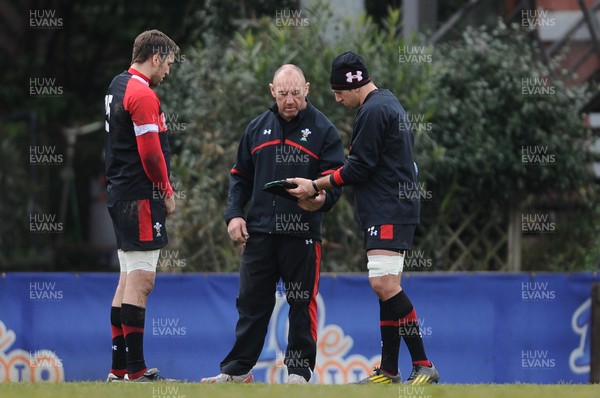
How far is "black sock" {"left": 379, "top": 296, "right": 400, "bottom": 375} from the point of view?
28.3 feet

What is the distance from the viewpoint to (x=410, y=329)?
28.2ft

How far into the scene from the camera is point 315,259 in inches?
355

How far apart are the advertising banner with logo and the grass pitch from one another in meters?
3.37

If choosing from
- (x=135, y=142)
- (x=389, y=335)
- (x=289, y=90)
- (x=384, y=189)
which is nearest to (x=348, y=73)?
(x=289, y=90)

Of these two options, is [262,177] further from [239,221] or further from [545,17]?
[545,17]

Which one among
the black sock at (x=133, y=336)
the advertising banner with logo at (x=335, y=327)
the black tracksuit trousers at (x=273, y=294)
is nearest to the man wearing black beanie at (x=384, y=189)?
the black tracksuit trousers at (x=273, y=294)

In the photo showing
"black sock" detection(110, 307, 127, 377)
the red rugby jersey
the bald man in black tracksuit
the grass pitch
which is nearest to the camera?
the grass pitch

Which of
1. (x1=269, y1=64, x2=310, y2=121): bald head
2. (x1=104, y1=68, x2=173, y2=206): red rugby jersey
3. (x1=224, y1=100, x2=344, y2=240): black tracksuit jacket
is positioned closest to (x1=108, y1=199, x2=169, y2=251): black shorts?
(x1=104, y1=68, x2=173, y2=206): red rugby jersey

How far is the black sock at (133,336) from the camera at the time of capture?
8.66m

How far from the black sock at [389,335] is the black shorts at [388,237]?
352mm

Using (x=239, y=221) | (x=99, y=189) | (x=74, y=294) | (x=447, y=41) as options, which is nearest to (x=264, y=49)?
(x=447, y=41)

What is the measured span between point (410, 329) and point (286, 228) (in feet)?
3.51

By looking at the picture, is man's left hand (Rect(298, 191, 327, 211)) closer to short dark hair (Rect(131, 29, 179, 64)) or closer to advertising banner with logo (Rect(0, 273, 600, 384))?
short dark hair (Rect(131, 29, 179, 64))

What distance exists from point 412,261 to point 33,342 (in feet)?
13.6
